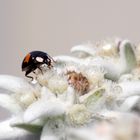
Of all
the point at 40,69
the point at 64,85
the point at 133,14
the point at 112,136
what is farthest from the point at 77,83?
the point at 133,14

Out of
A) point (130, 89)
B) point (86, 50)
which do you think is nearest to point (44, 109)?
point (130, 89)

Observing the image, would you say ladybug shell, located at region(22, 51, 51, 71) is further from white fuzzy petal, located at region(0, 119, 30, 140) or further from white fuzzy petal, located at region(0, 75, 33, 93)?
white fuzzy petal, located at region(0, 119, 30, 140)

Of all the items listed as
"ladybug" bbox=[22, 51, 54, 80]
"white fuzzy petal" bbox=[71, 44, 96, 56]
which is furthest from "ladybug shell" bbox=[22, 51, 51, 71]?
"white fuzzy petal" bbox=[71, 44, 96, 56]

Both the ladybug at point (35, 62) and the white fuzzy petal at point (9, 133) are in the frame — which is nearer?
the white fuzzy petal at point (9, 133)

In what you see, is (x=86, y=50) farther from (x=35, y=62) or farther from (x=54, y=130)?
(x=54, y=130)

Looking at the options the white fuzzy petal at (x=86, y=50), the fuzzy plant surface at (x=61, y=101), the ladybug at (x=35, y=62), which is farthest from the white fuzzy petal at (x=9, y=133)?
the white fuzzy petal at (x=86, y=50)

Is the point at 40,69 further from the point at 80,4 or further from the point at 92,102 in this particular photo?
the point at 80,4

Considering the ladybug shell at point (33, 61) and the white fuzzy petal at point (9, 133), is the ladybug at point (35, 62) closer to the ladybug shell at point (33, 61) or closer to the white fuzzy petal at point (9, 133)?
the ladybug shell at point (33, 61)
